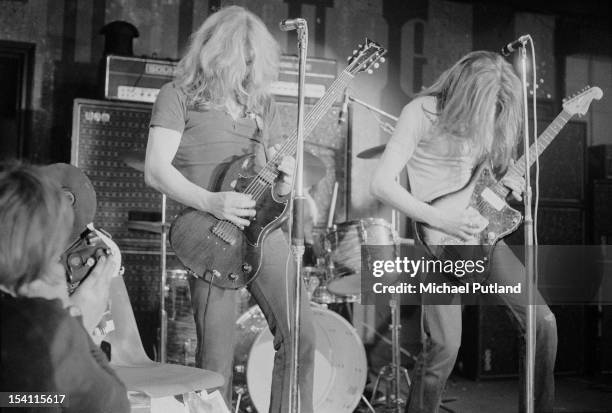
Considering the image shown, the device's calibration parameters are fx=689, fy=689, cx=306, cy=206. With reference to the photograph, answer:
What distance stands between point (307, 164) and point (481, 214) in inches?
42.9

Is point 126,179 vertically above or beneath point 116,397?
above

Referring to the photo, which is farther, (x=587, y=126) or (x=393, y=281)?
(x=587, y=126)

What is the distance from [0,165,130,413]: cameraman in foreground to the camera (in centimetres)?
142

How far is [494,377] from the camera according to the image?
14.6 feet

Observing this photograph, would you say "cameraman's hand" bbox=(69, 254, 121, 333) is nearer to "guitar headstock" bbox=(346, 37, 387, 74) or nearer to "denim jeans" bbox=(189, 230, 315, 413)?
"denim jeans" bbox=(189, 230, 315, 413)

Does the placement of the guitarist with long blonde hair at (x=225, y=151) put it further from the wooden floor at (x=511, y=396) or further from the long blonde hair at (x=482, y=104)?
the wooden floor at (x=511, y=396)

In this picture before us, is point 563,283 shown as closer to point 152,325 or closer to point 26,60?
point 152,325

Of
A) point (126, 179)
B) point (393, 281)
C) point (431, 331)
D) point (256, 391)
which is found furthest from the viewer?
point (126, 179)

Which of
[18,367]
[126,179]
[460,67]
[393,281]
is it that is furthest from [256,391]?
[18,367]

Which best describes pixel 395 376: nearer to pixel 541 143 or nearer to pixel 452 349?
pixel 452 349

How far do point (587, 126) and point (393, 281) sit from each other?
228 cm

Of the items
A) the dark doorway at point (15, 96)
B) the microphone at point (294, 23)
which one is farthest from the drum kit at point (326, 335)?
the dark doorway at point (15, 96)

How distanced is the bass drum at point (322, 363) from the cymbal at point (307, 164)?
709mm

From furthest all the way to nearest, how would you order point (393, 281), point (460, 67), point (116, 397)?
point (393, 281) < point (460, 67) < point (116, 397)
